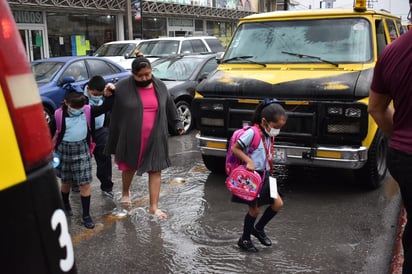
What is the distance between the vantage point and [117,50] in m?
16.4

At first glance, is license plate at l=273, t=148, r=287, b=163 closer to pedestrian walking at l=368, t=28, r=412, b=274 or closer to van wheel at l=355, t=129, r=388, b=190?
van wheel at l=355, t=129, r=388, b=190

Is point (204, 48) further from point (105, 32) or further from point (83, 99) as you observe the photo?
point (83, 99)

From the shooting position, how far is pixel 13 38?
1.44 m

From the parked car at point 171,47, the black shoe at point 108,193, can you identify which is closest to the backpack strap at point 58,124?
the black shoe at point 108,193

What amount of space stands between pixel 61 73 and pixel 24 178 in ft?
28.5

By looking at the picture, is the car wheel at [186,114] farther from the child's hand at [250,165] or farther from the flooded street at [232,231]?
the child's hand at [250,165]

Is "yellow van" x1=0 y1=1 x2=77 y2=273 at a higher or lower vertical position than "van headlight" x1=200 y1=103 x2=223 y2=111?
higher

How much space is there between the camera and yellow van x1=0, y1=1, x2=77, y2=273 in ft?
4.33

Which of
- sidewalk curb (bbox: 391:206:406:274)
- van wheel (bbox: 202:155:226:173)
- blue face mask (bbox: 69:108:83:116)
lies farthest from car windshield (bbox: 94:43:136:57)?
sidewalk curb (bbox: 391:206:406:274)

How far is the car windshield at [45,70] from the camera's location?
962 centimetres

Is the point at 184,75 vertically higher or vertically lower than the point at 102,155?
higher

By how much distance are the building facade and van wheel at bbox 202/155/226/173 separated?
14141mm

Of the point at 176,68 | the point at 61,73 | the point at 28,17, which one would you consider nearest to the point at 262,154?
the point at 176,68

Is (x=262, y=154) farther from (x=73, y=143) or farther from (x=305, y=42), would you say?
(x=305, y=42)
